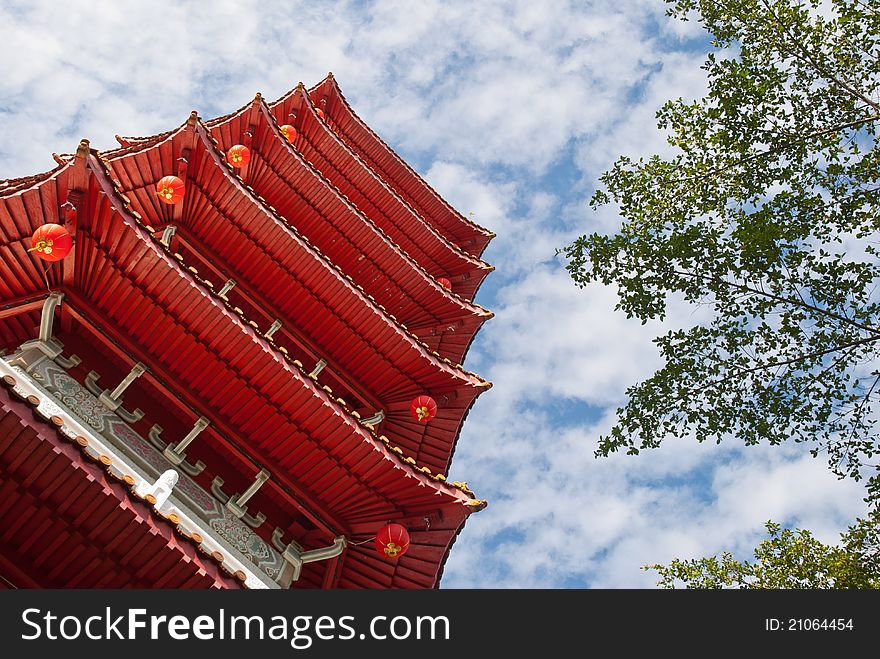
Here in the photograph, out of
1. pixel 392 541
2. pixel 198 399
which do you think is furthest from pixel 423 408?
pixel 198 399

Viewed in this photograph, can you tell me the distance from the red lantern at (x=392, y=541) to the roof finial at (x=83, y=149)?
656cm

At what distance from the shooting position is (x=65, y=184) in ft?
31.1

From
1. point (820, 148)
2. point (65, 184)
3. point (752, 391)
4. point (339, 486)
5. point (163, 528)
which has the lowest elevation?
point (163, 528)

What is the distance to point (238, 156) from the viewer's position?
14922 millimetres

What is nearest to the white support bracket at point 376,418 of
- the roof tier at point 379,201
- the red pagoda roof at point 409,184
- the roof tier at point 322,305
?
the roof tier at point 322,305

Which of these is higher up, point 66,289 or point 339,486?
point 66,289

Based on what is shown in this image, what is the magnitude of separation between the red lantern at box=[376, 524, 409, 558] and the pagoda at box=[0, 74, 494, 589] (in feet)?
0.07

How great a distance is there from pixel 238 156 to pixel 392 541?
8.98 meters

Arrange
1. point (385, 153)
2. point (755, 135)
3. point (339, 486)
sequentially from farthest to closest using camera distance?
Result: point (385, 153) < point (339, 486) < point (755, 135)

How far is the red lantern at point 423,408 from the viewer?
13281 millimetres

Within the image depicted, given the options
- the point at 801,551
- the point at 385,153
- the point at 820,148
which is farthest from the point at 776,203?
the point at 385,153

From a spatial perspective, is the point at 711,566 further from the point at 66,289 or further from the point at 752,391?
the point at 66,289

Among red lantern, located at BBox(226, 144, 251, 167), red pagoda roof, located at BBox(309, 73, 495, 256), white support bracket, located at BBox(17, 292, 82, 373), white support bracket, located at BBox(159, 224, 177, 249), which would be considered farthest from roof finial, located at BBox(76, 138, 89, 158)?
red pagoda roof, located at BBox(309, 73, 495, 256)

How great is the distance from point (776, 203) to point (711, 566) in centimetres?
834
